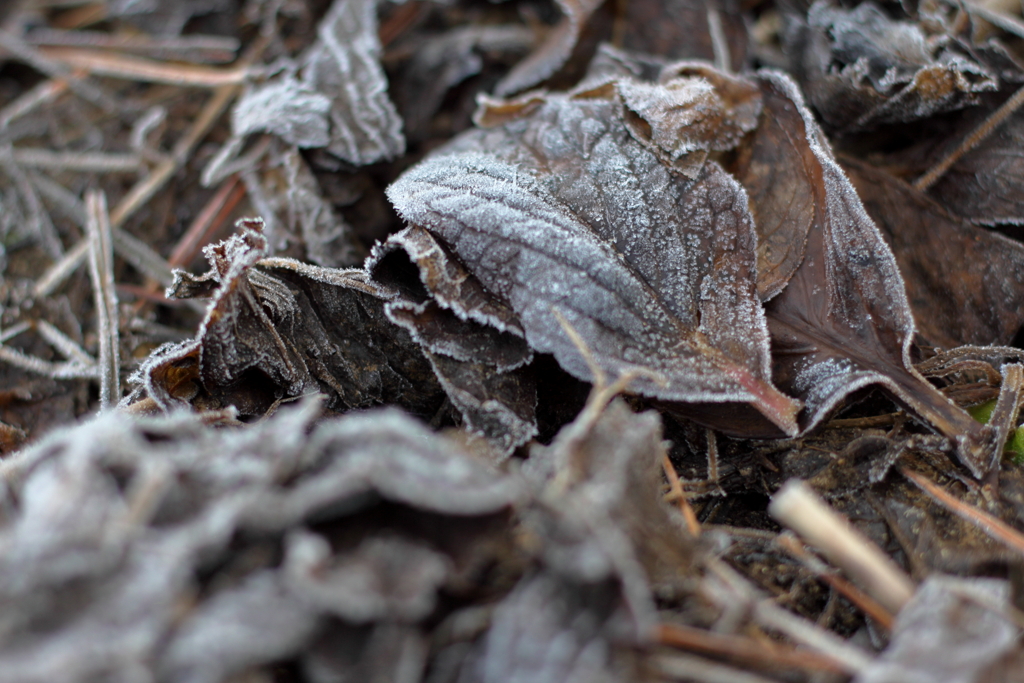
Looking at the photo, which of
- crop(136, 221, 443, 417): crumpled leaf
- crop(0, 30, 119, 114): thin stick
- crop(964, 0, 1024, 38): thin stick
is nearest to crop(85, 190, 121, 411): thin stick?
crop(136, 221, 443, 417): crumpled leaf

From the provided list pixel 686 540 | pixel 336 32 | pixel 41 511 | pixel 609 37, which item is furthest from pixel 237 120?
pixel 686 540

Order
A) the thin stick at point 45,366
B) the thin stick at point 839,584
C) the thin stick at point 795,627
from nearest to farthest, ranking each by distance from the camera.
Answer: the thin stick at point 795,627 < the thin stick at point 839,584 < the thin stick at point 45,366

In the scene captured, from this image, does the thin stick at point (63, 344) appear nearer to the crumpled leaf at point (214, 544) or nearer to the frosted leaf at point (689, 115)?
the crumpled leaf at point (214, 544)

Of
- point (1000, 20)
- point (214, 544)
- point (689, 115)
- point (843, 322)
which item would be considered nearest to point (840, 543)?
point (843, 322)

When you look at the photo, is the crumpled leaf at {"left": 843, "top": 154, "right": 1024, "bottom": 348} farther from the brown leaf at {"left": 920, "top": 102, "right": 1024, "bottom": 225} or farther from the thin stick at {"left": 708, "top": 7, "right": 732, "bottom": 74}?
the thin stick at {"left": 708, "top": 7, "right": 732, "bottom": 74}

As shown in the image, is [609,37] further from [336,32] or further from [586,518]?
[586,518]

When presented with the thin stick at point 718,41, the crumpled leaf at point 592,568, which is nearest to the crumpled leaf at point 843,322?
the crumpled leaf at point 592,568

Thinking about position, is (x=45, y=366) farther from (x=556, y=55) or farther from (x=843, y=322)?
(x=843, y=322)
